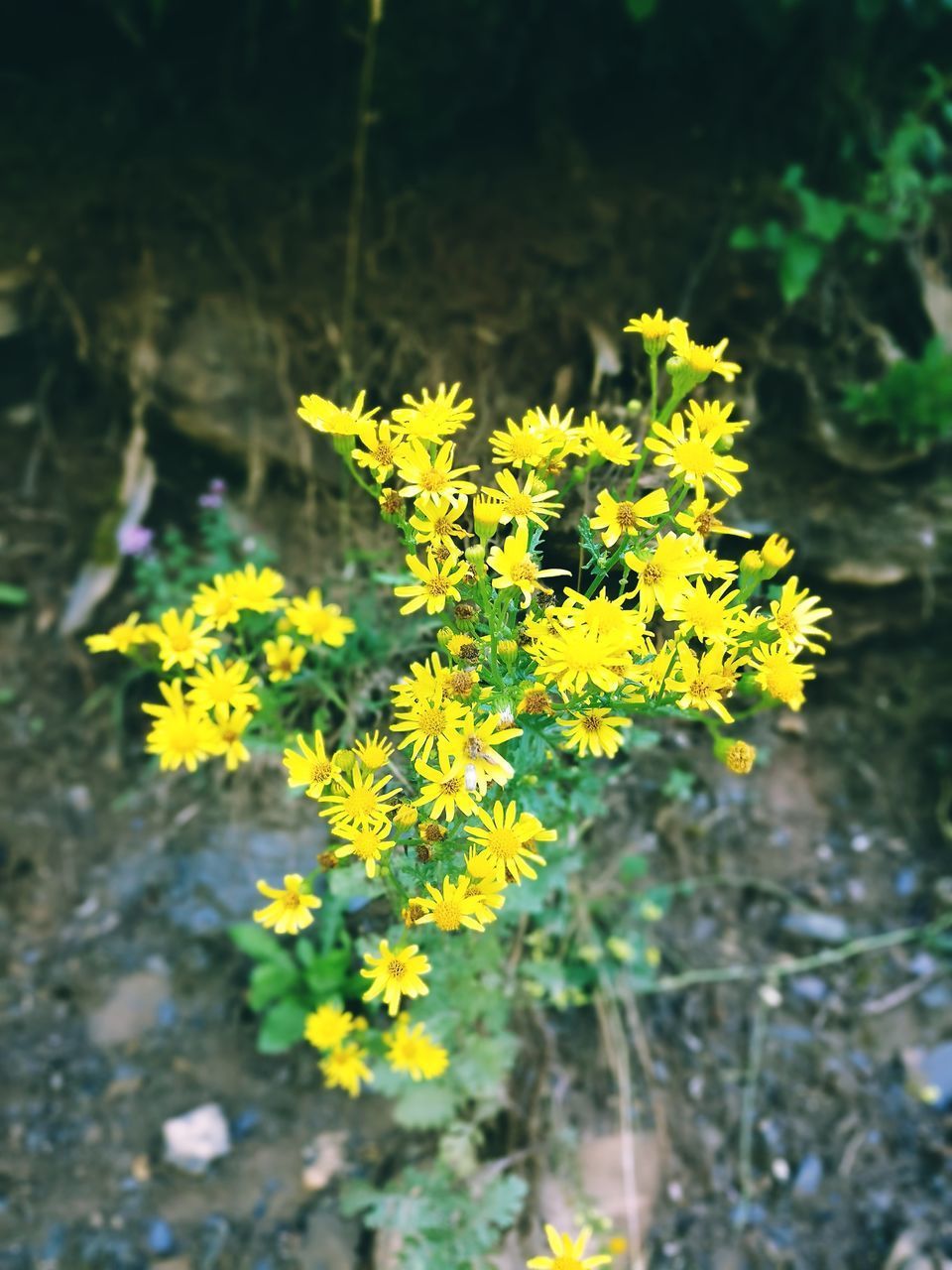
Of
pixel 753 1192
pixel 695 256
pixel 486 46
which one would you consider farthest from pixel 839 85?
pixel 753 1192

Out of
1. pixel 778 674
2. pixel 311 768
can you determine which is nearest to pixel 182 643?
pixel 311 768

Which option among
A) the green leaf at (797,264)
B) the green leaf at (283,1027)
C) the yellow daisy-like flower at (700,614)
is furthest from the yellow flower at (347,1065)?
the green leaf at (797,264)

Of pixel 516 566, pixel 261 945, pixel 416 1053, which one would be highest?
pixel 516 566

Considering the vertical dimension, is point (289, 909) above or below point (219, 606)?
below

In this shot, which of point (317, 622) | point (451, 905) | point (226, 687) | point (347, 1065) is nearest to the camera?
point (451, 905)

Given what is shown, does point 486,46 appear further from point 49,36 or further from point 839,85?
point 49,36

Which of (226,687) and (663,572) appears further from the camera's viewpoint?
(226,687)

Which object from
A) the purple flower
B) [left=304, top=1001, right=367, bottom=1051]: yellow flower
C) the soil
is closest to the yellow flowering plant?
[left=304, top=1001, right=367, bottom=1051]: yellow flower

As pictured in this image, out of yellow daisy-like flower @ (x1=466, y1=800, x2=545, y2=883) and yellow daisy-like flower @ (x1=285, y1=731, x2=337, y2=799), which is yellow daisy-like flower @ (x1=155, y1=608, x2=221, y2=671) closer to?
yellow daisy-like flower @ (x1=285, y1=731, x2=337, y2=799)

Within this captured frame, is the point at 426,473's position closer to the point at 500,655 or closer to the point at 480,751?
the point at 500,655
